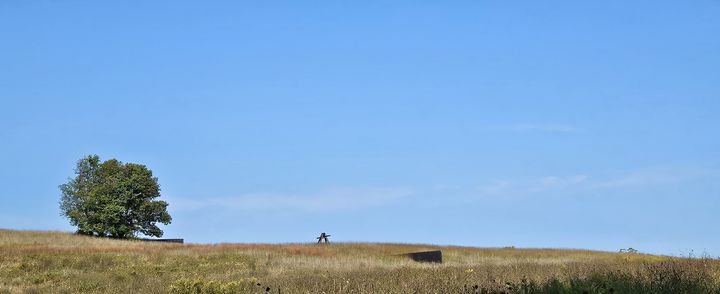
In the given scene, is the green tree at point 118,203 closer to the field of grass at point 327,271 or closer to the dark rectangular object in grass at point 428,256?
the field of grass at point 327,271

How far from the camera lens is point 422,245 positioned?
58.0 metres

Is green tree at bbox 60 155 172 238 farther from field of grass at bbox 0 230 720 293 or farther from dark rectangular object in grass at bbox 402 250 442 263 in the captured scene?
dark rectangular object in grass at bbox 402 250 442 263

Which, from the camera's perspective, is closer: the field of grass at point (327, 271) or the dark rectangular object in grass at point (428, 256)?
the field of grass at point (327, 271)

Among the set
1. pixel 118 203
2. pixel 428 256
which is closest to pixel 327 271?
pixel 428 256

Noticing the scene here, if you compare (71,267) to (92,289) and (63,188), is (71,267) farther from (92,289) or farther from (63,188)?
(63,188)

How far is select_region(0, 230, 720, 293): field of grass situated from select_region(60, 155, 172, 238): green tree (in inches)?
127

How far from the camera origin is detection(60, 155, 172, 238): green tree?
6397 cm

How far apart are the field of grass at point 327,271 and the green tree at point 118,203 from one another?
10.6 feet

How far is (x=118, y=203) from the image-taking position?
64312 millimetres

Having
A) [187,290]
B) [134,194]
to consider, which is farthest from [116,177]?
[187,290]

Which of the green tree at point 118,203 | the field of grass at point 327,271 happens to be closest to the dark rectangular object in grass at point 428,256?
the field of grass at point 327,271

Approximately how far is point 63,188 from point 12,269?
42.7m

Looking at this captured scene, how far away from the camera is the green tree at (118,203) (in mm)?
63969

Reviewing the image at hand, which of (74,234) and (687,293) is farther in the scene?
(74,234)
